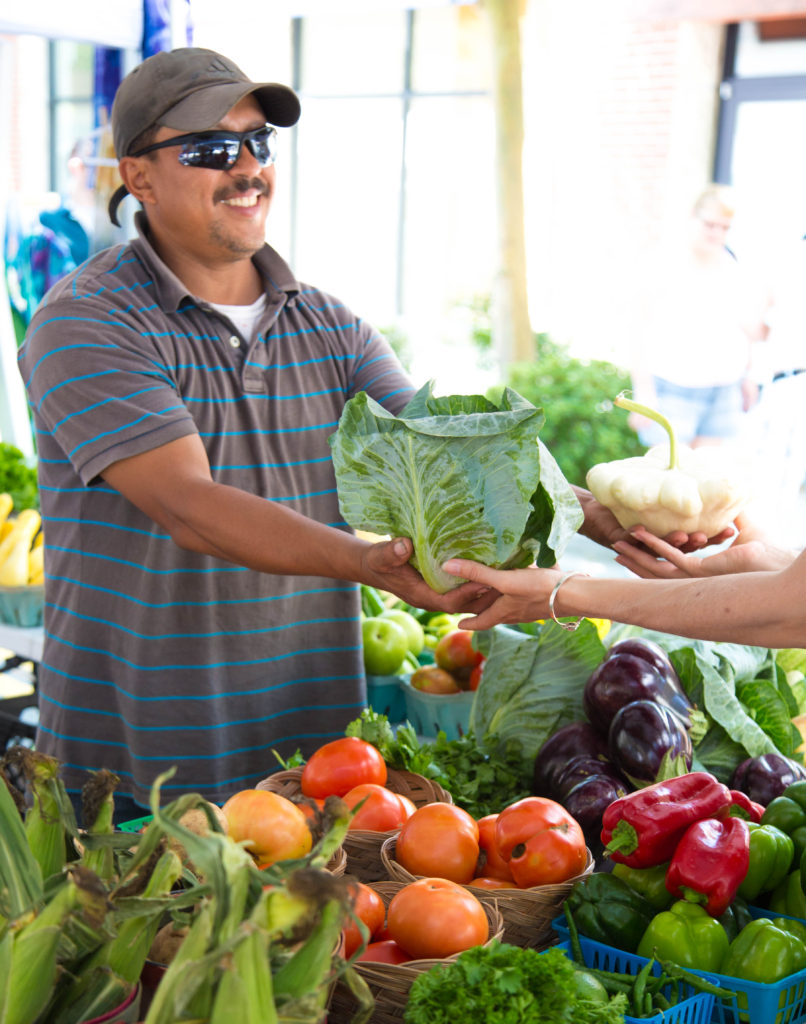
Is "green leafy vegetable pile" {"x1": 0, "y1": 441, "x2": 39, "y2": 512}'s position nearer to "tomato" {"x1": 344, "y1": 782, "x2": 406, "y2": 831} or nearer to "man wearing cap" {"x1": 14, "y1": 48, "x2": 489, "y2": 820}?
"man wearing cap" {"x1": 14, "y1": 48, "x2": 489, "y2": 820}

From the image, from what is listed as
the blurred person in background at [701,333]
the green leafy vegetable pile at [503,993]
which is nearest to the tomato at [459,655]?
the green leafy vegetable pile at [503,993]

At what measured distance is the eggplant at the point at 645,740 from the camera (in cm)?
213

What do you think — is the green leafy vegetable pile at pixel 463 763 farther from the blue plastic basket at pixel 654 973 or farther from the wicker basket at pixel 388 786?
the blue plastic basket at pixel 654 973

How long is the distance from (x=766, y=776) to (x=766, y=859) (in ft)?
1.36

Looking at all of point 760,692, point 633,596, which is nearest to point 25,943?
point 633,596

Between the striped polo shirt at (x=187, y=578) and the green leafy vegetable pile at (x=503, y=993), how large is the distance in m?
1.31

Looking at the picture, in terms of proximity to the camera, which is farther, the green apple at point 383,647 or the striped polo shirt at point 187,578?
the green apple at point 383,647

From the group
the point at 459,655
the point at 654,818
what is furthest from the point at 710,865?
the point at 459,655

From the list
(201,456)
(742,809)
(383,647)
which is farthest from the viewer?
(383,647)

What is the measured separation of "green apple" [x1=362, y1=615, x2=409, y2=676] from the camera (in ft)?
11.0

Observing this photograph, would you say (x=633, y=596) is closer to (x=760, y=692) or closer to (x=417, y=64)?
(x=760, y=692)

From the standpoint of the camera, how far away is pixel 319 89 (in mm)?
13266

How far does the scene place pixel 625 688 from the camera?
7.43ft

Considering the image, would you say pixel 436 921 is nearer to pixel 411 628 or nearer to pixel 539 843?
pixel 539 843
